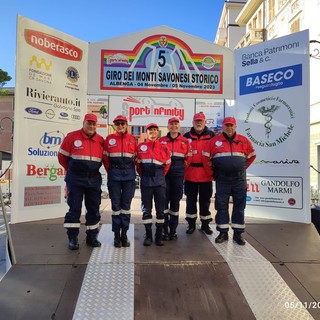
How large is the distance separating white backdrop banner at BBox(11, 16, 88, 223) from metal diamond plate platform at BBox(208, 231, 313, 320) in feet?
11.8

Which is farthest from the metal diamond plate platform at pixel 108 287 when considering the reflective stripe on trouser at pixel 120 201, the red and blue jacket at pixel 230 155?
the red and blue jacket at pixel 230 155

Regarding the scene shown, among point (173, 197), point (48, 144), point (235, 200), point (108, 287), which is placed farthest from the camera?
point (48, 144)

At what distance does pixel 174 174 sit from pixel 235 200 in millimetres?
1033

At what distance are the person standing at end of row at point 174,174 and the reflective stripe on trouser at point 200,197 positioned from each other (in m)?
0.34

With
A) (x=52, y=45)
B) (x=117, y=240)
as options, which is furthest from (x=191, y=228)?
(x=52, y=45)

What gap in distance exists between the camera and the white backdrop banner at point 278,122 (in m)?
6.27

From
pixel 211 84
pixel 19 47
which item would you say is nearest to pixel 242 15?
pixel 211 84

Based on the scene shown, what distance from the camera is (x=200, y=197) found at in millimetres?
5426

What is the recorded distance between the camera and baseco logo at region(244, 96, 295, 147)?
6.47 m

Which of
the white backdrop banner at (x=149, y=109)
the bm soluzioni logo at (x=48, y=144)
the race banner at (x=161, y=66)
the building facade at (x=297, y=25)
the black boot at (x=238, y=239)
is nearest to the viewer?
the black boot at (x=238, y=239)

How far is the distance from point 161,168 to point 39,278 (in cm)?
215
